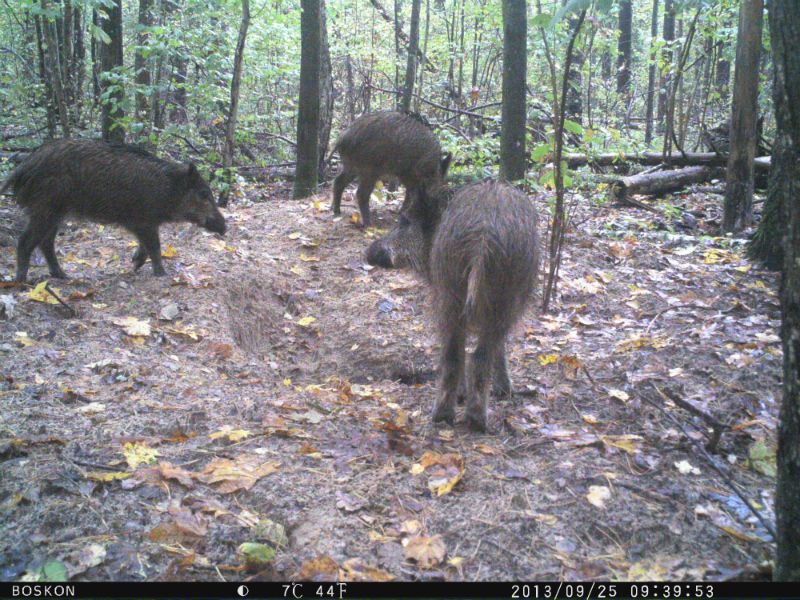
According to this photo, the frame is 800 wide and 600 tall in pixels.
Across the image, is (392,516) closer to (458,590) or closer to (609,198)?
(458,590)

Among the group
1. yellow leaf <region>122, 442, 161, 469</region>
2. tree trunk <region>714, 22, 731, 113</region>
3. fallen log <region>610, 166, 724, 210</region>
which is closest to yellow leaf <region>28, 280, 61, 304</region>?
yellow leaf <region>122, 442, 161, 469</region>

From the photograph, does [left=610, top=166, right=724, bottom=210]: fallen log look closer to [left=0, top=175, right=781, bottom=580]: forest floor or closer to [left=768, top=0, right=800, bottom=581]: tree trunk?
[left=0, top=175, right=781, bottom=580]: forest floor

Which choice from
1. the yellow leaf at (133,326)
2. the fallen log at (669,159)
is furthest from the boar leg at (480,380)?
the fallen log at (669,159)

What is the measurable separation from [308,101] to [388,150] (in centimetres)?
202

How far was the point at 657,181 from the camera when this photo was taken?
9.91 meters

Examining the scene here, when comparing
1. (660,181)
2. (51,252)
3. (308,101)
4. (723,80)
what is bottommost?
(51,252)

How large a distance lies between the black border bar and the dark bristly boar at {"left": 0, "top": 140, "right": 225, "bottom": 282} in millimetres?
4427

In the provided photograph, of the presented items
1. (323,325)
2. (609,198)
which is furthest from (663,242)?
(323,325)

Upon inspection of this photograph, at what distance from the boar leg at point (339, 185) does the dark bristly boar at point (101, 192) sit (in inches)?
76.8

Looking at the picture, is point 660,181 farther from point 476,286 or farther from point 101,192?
point 101,192

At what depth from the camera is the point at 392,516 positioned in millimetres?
2777

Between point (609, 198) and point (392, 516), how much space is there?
776 cm

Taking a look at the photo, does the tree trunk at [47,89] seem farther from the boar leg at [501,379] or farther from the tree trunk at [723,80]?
the tree trunk at [723,80]

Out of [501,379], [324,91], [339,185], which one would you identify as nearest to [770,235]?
[501,379]
